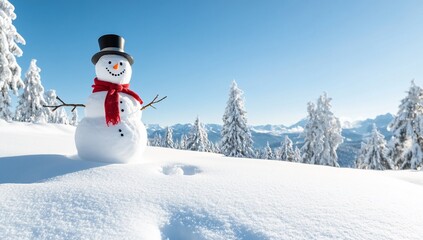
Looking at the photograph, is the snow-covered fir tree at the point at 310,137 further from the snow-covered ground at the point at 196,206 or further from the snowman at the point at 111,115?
the snowman at the point at 111,115

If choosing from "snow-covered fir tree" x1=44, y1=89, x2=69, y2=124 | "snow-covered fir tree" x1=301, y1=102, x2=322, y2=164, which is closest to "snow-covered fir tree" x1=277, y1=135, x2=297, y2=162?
"snow-covered fir tree" x1=301, y1=102, x2=322, y2=164

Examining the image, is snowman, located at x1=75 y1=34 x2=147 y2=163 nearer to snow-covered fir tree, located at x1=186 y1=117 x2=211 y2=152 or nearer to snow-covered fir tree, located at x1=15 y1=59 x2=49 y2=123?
snow-covered fir tree, located at x1=15 y1=59 x2=49 y2=123

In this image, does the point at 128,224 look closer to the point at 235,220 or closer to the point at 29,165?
the point at 235,220

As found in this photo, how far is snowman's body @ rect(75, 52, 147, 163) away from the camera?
13.4ft

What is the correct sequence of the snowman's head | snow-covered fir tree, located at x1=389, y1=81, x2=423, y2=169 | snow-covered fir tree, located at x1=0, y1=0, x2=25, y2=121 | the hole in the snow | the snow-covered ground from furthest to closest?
snow-covered fir tree, located at x1=389, y1=81, x2=423, y2=169, snow-covered fir tree, located at x1=0, y1=0, x2=25, y2=121, the snowman's head, the hole in the snow, the snow-covered ground

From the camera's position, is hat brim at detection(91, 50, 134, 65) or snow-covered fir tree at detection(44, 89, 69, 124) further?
snow-covered fir tree at detection(44, 89, 69, 124)

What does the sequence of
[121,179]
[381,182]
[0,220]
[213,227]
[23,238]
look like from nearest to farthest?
[23,238] → [0,220] → [213,227] → [121,179] → [381,182]

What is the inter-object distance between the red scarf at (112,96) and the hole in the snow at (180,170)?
1.15 meters

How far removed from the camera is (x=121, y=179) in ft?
10.5

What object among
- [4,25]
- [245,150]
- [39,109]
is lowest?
[245,150]

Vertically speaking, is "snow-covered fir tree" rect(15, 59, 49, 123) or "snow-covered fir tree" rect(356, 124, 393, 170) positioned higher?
"snow-covered fir tree" rect(15, 59, 49, 123)

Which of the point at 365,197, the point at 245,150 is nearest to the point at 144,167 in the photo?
the point at 365,197

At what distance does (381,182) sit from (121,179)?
12.2ft

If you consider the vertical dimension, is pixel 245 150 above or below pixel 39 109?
below
